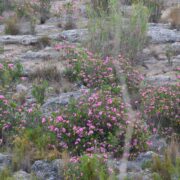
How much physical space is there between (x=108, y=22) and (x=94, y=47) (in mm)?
578

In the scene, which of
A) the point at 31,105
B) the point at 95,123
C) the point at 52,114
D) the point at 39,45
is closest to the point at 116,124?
the point at 95,123

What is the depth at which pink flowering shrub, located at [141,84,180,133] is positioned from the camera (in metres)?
6.53

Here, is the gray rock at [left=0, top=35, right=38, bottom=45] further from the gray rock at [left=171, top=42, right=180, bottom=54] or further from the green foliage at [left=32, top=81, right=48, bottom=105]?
the green foliage at [left=32, top=81, right=48, bottom=105]

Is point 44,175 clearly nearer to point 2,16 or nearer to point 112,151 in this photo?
point 112,151

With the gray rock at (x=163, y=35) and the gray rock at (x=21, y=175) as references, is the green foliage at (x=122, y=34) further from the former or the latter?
the gray rock at (x=21, y=175)

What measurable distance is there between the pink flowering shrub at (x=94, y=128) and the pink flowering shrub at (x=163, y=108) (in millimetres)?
488

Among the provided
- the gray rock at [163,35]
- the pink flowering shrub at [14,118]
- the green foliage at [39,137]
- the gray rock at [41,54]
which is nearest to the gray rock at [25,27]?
the gray rock at [41,54]

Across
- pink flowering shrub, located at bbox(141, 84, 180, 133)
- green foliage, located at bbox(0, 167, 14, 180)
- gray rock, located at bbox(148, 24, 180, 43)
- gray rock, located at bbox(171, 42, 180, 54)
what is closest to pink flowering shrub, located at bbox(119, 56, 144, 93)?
pink flowering shrub, located at bbox(141, 84, 180, 133)

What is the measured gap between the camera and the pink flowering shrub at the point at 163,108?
6.53m

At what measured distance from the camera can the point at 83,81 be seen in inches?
320

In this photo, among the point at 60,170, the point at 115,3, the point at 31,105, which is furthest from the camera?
the point at 115,3

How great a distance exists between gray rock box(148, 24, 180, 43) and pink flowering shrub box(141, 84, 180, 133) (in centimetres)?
349

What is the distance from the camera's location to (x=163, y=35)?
10375 mm

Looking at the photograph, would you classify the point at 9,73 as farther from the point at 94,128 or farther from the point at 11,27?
the point at 11,27
